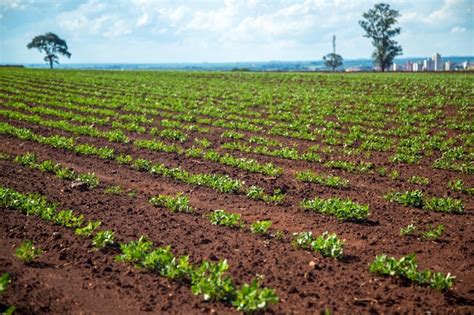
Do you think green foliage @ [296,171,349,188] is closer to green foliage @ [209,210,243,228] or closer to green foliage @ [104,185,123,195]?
green foliage @ [209,210,243,228]

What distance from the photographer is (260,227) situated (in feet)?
24.3

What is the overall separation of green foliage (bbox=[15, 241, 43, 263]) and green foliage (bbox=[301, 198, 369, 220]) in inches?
204

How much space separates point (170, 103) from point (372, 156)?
48.0ft

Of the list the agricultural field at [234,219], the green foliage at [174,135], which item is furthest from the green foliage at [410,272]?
the green foliage at [174,135]

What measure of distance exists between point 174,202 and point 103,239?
2.07 m

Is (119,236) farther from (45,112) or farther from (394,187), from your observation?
(45,112)

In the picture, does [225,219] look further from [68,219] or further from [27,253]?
[27,253]

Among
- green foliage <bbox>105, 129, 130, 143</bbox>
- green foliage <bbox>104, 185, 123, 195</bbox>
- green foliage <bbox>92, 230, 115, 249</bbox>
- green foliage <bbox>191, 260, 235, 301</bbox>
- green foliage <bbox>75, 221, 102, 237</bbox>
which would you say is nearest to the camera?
green foliage <bbox>191, 260, 235, 301</bbox>

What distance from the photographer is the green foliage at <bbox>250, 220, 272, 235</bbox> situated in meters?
7.37

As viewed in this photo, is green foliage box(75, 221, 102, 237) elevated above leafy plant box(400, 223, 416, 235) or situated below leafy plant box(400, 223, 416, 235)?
above

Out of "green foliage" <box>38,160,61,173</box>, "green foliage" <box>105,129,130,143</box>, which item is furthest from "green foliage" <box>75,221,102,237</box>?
"green foliage" <box>105,129,130,143</box>

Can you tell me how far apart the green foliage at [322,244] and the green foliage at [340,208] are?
1307 millimetres

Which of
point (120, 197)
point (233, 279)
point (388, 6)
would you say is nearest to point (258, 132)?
point (120, 197)

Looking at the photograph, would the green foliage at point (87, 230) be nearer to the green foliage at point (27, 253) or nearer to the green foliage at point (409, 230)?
the green foliage at point (27, 253)
